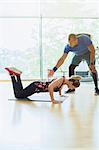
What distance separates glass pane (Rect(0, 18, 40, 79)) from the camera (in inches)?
335

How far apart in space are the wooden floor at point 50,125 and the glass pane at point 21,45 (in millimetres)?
3435

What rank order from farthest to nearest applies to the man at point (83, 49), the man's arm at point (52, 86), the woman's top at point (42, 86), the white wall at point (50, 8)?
the white wall at point (50, 8) → the man at point (83, 49) → the woman's top at point (42, 86) → the man's arm at point (52, 86)

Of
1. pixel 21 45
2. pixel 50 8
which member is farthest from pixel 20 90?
pixel 50 8

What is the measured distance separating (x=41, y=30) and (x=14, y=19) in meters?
0.73

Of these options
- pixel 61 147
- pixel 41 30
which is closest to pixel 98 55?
pixel 41 30

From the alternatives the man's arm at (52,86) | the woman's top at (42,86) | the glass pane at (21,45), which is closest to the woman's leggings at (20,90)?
the woman's top at (42,86)

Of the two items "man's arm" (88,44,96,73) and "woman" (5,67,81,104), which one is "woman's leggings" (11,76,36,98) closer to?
"woman" (5,67,81,104)

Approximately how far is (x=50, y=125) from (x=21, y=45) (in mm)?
5277

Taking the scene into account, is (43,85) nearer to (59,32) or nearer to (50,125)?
(50,125)

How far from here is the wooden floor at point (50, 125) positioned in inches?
114

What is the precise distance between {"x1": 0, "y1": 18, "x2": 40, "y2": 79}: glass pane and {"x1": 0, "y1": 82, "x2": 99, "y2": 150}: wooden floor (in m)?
3.43

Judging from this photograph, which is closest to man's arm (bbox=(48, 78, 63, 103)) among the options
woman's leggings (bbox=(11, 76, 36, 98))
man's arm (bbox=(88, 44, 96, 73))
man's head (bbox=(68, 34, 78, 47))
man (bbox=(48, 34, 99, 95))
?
woman's leggings (bbox=(11, 76, 36, 98))

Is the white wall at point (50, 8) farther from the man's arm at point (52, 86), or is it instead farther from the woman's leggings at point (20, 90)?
the man's arm at point (52, 86)

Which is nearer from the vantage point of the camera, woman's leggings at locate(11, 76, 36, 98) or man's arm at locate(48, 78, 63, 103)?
man's arm at locate(48, 78, 63, 103)
